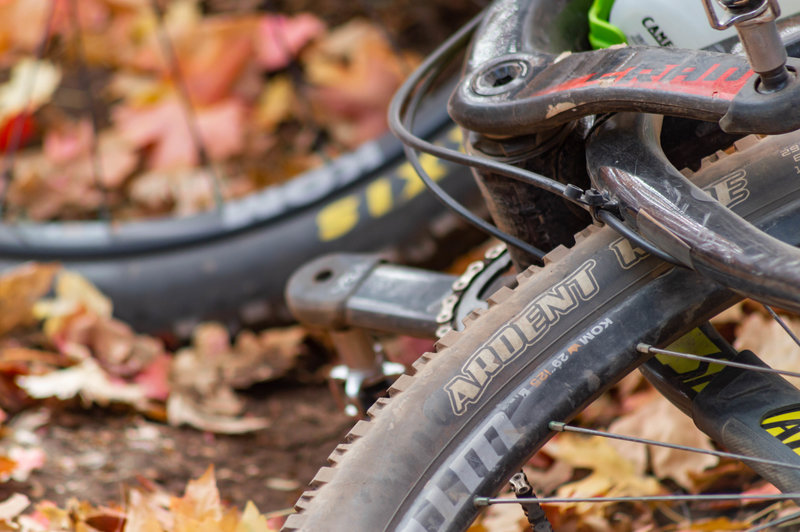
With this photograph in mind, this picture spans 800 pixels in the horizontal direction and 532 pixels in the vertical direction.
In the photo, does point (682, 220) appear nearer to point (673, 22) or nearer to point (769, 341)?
point (673, 22)

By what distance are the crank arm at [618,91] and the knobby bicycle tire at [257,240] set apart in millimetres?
647

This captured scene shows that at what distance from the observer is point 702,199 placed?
62 centimetres

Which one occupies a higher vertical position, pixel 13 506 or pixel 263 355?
pixel 13 506

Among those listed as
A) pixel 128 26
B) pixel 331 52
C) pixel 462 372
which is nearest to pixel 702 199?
pixel 462 372

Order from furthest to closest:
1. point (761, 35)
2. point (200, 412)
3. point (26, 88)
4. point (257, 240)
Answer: point (26, 88), point (257, 240), point (200, 412), point (761, 35)

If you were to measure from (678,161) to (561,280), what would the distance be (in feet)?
0.63

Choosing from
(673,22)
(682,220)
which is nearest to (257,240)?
(673,22)

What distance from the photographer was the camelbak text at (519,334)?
0.64 metres

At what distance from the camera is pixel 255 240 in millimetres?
1478

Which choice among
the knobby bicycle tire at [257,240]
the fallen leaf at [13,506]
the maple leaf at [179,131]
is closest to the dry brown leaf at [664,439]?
the knobby bicycle tire at [257,240]

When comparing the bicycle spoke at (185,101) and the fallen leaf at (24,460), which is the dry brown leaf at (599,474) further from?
the bicycle spoke at (185,101)

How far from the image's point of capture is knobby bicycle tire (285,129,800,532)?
1.98 ft

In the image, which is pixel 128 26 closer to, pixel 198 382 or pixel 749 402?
pixel 198 382

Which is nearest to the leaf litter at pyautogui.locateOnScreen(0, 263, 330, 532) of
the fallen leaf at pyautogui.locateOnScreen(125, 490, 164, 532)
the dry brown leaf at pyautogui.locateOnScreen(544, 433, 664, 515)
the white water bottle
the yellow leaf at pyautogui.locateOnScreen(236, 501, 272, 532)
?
Answer: the fallen leaf at pyautogui.locateOnScreen(125, 490, 164, 532)
